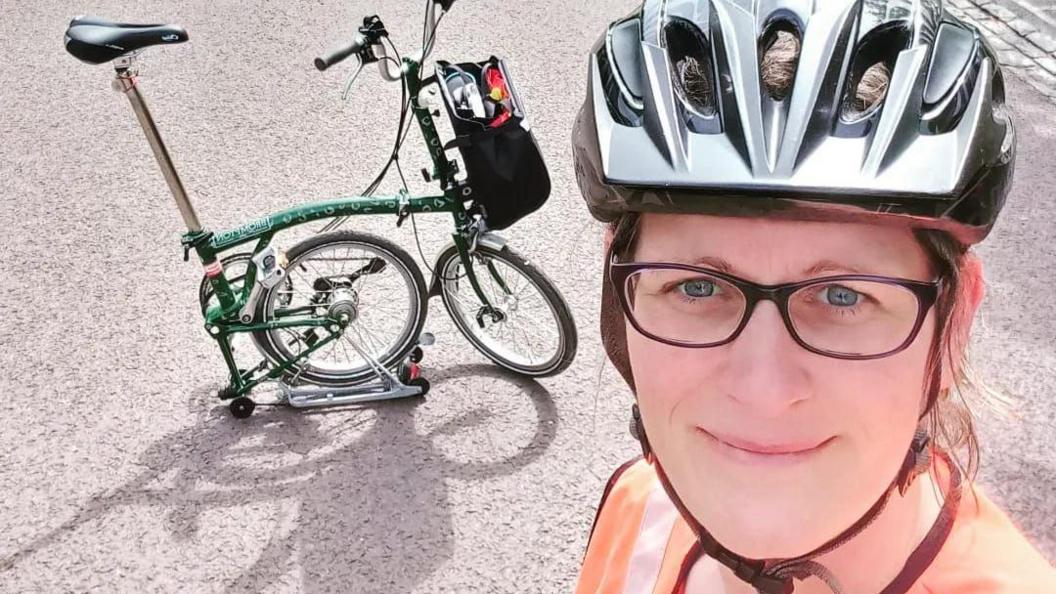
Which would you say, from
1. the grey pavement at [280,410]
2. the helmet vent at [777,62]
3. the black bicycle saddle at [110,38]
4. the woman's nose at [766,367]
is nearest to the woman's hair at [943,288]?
the helmet vent at [777,62]

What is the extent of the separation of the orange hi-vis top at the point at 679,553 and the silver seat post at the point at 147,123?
2495 millimetres

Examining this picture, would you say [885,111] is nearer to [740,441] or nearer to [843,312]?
[843,312]

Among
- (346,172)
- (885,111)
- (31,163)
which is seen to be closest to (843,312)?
(885,111)

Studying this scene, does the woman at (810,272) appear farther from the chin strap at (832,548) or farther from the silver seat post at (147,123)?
the silver seat post at (147,123)

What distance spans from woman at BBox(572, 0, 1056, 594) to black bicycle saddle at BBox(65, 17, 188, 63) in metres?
2.33

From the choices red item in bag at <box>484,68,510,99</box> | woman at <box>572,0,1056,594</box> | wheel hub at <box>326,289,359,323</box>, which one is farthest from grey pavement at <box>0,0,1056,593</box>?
red item in bag at <box>484,68,510,99</box>

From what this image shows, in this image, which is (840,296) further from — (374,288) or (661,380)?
(374,288)

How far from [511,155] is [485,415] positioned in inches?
50.8

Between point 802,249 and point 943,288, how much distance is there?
0.69 feet

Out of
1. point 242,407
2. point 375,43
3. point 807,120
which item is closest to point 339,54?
point 375,43

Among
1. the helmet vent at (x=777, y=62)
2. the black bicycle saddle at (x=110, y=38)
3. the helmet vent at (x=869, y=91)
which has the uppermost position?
the black bicycle saddle at (x=110, y=38)

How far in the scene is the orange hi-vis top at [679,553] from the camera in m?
1.16

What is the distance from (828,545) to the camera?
118 cm

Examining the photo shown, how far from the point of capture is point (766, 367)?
1.12 metres
